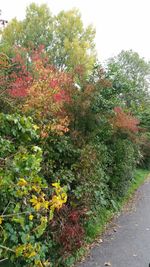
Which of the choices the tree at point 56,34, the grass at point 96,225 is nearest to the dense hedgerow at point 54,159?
the grass at point 96,225

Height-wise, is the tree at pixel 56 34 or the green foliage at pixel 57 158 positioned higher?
the tree at pixel 56 34

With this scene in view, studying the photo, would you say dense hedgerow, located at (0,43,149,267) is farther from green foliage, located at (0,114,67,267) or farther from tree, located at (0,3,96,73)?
tree, located at (0,3,96,73)

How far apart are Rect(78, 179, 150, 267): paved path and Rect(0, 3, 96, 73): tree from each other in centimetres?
2199

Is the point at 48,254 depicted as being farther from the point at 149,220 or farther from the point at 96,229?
the point at 149,220

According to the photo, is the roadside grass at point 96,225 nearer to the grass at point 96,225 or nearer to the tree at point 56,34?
the grass at point 96,225

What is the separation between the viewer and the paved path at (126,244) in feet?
17.2

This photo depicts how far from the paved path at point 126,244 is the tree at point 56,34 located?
21991 millimetres

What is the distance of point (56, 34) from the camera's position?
99.5 feet

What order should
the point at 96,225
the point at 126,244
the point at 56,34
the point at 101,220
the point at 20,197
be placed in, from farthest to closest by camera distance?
1. the point at 56,34
2. the point at 101,220
3. the point at 96,225
4. the point at 126,244
5. the point at 20,197

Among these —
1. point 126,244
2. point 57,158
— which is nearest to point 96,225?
point 126,244

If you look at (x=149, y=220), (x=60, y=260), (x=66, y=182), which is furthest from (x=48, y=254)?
(x=149, y=220)

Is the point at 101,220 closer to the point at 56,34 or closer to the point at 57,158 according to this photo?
the point at 57,158

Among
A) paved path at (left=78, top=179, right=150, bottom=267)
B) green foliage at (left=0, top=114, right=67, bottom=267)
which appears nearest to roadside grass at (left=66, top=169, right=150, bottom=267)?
paved path at (left=78, top=179, right=150, bottom=267)

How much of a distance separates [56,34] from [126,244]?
2719cm
